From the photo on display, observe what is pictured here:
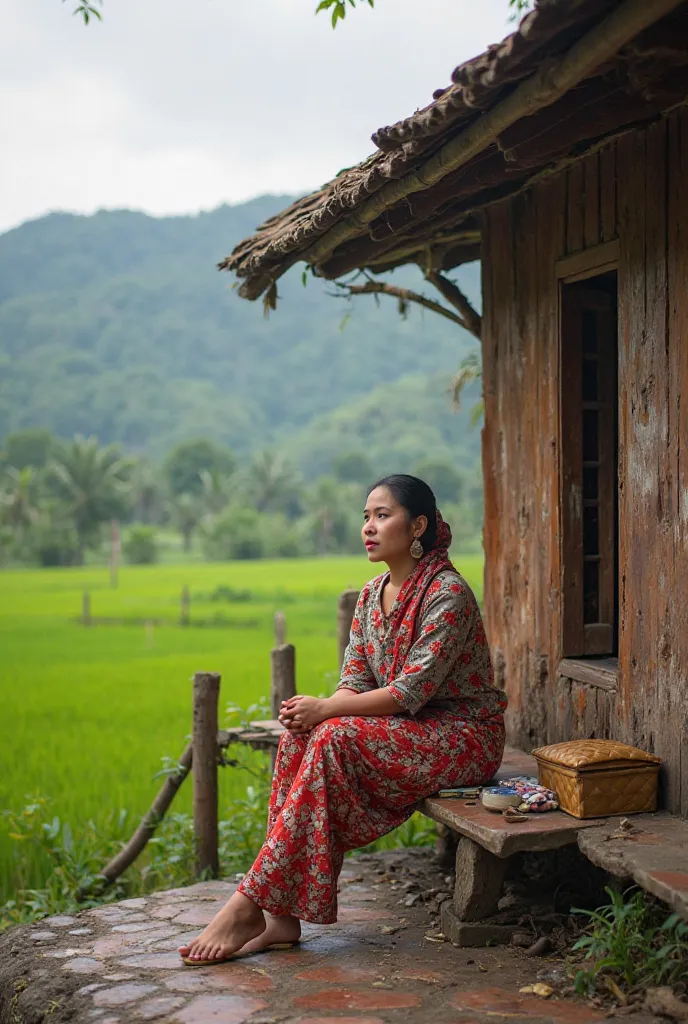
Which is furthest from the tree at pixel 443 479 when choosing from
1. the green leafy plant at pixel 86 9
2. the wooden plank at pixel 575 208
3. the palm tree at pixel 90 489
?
the wooden plank at pixel 575 208

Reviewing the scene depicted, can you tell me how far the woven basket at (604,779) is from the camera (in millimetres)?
3430

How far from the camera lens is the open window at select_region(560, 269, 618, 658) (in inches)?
173

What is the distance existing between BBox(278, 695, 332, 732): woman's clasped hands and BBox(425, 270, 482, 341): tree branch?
8.31 ft

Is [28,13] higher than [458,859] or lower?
higher

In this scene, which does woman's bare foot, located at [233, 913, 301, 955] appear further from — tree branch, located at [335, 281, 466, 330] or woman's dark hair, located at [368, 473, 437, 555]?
tree branch, located at [335, 281, 466, 330]

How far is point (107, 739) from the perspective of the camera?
32.0ft

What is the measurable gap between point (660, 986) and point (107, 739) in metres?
7.53

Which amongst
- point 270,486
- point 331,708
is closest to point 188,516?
point 270,486

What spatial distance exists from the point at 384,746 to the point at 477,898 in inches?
24.4

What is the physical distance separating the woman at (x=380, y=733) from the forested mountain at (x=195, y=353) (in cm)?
7112

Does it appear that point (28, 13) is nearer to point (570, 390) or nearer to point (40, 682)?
point (40, 682)

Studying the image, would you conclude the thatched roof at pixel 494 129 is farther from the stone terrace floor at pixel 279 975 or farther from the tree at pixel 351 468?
the tree at pixel 351 468

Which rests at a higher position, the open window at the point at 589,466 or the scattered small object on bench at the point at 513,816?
the open window at the point at 589,466

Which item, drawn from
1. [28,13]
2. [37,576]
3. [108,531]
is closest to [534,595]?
[37,576]
